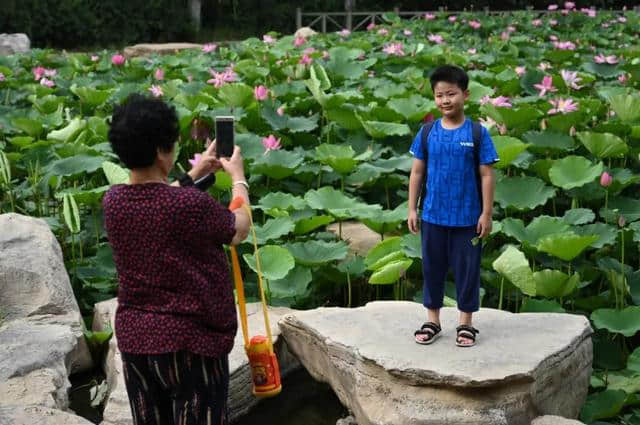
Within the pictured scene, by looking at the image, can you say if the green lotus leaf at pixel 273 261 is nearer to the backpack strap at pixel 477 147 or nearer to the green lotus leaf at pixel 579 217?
the backpack strap at pixel 477 147

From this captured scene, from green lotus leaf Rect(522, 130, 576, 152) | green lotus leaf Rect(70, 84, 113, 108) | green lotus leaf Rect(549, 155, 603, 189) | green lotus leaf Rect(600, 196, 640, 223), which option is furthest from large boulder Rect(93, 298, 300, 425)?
green lotus leaf Rect(70, 84, 113, 108)

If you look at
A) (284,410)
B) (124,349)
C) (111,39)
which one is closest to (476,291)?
(284,410)

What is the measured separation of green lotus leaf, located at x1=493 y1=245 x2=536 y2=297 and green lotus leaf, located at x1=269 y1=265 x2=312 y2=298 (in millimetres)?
783

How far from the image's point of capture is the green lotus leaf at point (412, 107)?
216 inches

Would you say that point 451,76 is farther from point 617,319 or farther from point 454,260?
point 617,319

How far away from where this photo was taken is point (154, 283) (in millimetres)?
1931

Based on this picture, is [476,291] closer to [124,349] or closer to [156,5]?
[124,349]

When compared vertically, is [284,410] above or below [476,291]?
below

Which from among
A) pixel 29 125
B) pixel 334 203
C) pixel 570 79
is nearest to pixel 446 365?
pixel 334 203

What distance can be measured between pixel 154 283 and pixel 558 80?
5350 mm

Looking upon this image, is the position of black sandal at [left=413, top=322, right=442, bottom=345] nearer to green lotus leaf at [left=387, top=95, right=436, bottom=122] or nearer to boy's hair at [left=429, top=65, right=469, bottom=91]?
boy's hair at [left=429, top=65, right=469, bottom=91]

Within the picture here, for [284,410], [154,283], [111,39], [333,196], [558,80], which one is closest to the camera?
[154,283]

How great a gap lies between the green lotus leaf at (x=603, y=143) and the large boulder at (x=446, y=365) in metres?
1.86

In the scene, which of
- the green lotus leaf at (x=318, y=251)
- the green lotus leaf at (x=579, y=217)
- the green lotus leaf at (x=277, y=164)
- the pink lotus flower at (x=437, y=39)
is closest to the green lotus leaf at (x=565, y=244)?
the green lotus leaf at (x=579, y=217)
